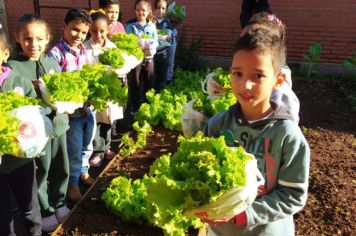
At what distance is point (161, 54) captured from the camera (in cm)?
733

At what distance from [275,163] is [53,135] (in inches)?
83.5

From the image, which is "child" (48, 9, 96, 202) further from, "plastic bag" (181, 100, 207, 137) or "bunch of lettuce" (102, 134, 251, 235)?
"bunch of lettuce" (102, 134, 251, 235)

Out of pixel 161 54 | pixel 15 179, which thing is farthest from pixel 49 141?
pixel 161 54

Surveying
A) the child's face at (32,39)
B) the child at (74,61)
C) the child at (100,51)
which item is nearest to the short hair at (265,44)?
the child's face at (32,39)

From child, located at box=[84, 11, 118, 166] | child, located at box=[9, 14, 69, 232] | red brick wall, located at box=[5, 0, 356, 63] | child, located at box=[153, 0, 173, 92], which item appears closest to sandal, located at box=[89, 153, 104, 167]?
child, located at box=[84, 11, 118, 166]

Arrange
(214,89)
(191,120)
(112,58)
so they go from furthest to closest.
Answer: (112,58) < (214,89) < (191,120)

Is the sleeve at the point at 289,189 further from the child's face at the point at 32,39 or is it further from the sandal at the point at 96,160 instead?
the sandal at the point at 96,160

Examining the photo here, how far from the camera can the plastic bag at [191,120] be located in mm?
3523

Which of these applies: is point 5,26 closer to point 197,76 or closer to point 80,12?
point 197,76

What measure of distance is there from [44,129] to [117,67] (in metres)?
1.87

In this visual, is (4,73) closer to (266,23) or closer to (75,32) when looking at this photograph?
(75,32)

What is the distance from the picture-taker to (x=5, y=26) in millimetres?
10602

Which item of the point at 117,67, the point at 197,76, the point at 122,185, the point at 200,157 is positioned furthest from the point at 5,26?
the point at 200,157

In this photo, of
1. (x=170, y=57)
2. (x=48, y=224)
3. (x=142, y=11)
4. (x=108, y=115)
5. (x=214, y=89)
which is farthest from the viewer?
(x=170, y=57)
